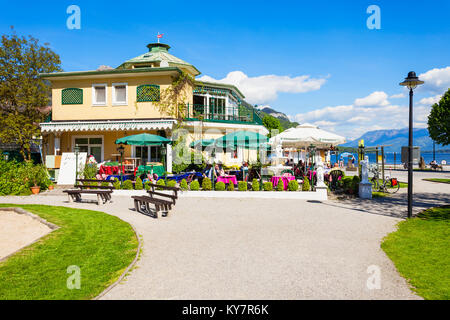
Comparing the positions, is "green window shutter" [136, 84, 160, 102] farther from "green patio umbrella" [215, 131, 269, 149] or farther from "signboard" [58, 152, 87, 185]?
"green patio umbrella" [215, 131, 269, 149]

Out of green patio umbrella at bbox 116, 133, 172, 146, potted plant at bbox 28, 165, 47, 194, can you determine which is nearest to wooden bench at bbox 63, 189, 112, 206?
potted plant at bbox 28, 165, 47, 194

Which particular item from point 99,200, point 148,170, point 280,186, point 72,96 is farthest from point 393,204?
point 72,96

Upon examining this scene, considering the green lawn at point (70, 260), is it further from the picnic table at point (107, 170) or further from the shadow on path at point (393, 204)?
the picnic table at point (107, 170)

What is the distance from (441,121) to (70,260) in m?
51.5

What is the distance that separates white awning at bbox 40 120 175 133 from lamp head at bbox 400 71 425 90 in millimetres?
13267

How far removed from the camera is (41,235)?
7.80 m

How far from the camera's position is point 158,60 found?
24391 mm

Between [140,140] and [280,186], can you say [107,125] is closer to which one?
[140,140]

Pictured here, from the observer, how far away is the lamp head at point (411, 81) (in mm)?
9805

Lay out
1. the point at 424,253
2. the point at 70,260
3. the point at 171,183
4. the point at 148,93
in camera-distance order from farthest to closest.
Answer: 1. the point at 148,93
2. the point at 171,183
3. the point at 424,253
4. the point at 70,260

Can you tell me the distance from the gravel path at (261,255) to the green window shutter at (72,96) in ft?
47.5

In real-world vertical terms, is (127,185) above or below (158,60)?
below
